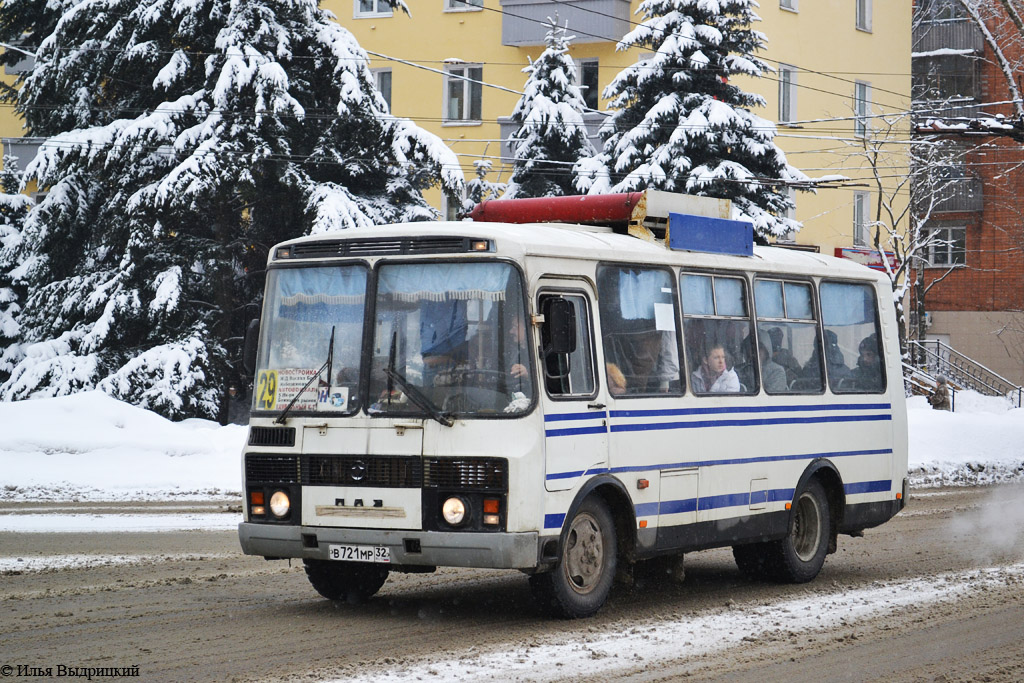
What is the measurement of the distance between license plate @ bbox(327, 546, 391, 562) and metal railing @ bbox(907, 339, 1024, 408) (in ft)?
135

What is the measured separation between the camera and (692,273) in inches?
463

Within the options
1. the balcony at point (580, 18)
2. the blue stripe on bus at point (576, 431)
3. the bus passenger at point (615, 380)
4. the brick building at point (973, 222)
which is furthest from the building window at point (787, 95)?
the blue stripe on bus at point (576, 431)

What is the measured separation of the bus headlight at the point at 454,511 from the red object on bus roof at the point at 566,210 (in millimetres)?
3116

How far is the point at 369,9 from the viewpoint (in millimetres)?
47000

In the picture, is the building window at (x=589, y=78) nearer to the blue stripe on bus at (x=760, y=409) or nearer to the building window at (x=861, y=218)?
the building window at (x=861, y=218)

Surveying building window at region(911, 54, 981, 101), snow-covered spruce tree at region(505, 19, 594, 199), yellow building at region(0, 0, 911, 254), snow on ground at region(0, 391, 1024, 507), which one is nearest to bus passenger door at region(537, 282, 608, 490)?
snow on ground at region(0, 391, 1024, 507)

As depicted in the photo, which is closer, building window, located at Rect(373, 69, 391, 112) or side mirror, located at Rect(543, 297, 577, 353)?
side mirror, located at Rect(543, 297, 577, 353)

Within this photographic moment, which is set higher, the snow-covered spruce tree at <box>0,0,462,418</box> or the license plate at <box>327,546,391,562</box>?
the snow-covered spruce tree at <box>0,0,462,418</box>

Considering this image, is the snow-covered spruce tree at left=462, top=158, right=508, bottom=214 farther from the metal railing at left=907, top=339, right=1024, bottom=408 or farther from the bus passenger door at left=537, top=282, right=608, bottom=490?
the bus passenger door at left=537, top=282, right=608, bottom=490

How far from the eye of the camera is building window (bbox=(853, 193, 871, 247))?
159ft

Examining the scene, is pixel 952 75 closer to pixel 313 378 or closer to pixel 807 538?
pixel 807 538

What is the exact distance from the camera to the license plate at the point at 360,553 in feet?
32.0

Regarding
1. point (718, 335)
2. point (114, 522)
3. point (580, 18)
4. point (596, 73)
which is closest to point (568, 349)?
point (718, 335)

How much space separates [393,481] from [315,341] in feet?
4.05
